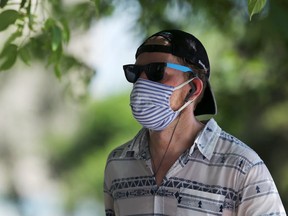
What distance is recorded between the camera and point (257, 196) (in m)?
4.02

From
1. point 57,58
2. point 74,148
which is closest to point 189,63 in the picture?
point 57,58

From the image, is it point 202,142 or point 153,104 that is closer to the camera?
point 202,142

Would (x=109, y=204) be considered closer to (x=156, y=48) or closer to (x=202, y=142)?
(x=202, y=142)

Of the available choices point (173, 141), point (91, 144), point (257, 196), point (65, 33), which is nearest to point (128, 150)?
point (173, 141)

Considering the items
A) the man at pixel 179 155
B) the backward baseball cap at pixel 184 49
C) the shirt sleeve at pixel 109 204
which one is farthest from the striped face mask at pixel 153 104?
the shirt sleeve at pixel 109 204

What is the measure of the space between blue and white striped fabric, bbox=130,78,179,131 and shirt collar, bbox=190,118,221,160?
0.49ft

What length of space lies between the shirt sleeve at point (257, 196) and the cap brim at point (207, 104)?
483 mm

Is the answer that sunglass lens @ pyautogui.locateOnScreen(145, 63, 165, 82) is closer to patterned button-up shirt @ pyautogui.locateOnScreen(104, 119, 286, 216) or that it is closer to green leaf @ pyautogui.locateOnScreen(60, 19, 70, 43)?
patterned button-up shirt @ pyautogui.locateOnScreen(104, 119, 286, 216)

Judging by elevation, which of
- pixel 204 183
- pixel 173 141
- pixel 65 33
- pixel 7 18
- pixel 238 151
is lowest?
pixel 204 183

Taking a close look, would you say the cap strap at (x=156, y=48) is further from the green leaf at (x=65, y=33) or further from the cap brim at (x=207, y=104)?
the green leaf at (x=65, y=33)

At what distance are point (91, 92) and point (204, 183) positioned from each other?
422cm

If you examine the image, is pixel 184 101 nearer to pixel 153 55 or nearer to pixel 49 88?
pixel 153 55

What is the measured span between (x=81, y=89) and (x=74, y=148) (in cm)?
1457

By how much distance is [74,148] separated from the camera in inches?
859
